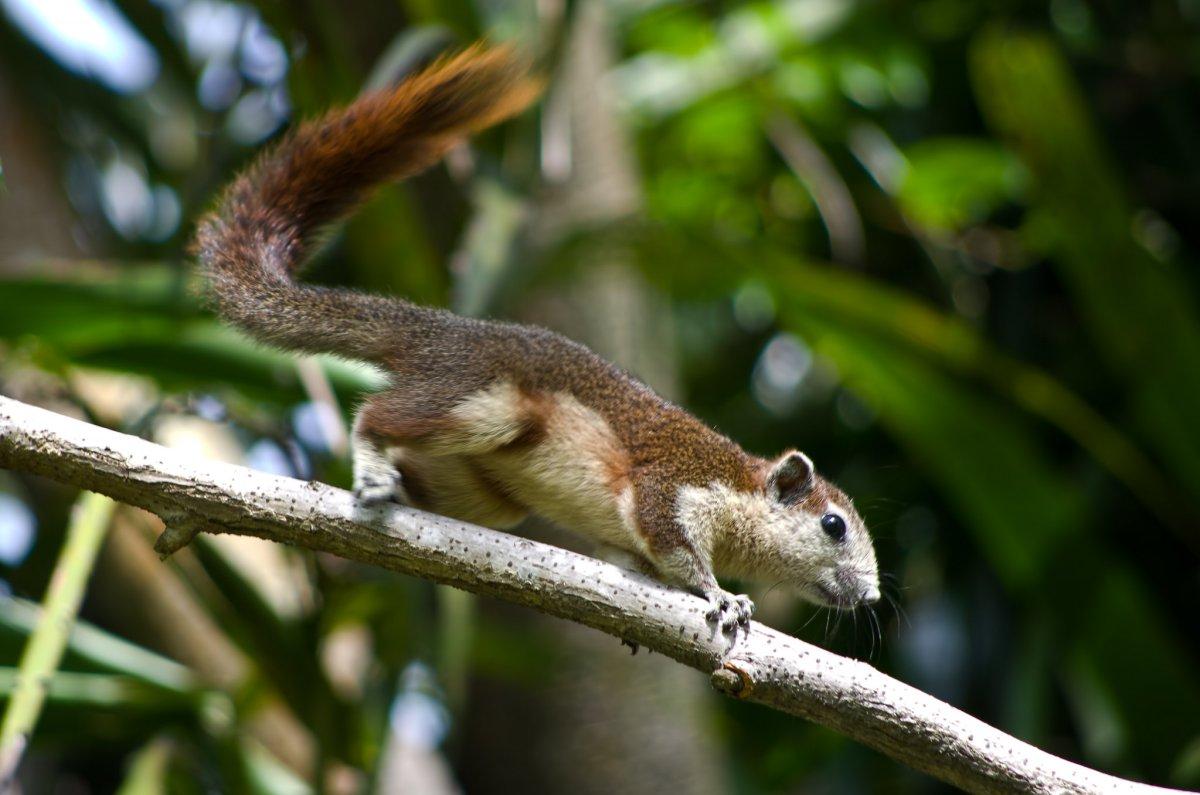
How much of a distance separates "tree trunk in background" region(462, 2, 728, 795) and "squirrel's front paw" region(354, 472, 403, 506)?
60.0 inches

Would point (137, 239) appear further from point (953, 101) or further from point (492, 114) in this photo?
point (953, 101)

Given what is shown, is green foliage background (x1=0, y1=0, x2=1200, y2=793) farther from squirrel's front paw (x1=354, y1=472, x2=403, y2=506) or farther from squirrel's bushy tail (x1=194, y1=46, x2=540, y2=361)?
squirrel's front paw (x1=354, y1=472, x2=403, y2=506)

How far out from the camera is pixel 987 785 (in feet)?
5.99

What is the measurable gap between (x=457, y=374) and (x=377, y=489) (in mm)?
328

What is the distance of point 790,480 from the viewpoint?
2.67 meters

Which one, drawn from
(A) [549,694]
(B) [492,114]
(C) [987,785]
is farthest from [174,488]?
(A) [549,694]

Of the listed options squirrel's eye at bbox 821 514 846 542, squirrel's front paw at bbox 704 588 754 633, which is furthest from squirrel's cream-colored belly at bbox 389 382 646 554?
squirrel's eye at bbox 821 514 846 542

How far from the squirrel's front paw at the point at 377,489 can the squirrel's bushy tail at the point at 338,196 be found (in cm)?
30

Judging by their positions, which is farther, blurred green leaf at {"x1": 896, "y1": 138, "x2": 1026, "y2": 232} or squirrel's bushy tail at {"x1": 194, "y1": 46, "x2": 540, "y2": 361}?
blurred green leaf at {"x1": 896, "y1": 138, "x2": 1026, "y2": 232}

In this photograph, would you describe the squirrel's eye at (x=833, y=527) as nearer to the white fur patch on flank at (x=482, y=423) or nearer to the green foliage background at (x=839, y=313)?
the green foliage background at (x=839, y=313)

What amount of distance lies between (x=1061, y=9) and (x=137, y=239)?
13.1ft

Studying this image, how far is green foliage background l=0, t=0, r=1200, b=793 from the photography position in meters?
3.22

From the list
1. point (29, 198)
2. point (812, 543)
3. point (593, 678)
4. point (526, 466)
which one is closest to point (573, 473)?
point (526, 466)

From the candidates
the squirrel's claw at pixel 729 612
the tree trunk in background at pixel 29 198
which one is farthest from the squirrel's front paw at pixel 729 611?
the tree trunk in background at pixel 29 198
